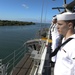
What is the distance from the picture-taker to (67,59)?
156cm

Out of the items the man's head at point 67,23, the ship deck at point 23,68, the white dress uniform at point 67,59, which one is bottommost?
the ship deck at point 23,68

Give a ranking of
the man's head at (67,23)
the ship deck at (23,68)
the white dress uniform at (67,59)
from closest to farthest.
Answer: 1. the white dress uniform at (67,59)
2. the man's head at (67,23)
3. the ship deck at (23,68)

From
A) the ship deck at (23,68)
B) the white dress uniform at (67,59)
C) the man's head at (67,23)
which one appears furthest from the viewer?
the ship deck at (23,68)

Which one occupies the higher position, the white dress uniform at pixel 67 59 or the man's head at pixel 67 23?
the man's head at pixel 67 23

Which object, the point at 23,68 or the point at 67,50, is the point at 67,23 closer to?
the point at 67,50

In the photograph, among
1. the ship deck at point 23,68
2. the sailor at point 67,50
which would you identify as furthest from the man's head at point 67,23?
the ship deck at point 23,68

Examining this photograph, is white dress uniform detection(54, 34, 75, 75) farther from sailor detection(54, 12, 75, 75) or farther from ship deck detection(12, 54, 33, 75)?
ship deck detection(12, 54, 33, 75)

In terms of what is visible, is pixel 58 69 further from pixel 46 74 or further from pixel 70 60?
pixel 46 74

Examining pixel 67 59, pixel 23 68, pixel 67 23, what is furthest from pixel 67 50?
pixel 23 68

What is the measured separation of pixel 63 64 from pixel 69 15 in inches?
17.6

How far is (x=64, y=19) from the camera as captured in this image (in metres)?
1.70

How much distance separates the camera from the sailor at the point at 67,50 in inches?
60.6

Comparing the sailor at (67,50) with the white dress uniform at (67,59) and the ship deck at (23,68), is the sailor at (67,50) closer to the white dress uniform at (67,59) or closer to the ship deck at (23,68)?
the white dress uniform at (67,59)

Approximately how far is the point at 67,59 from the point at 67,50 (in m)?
0.08
